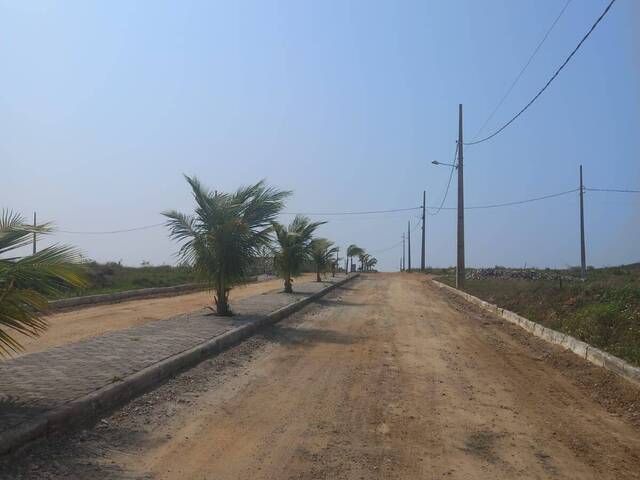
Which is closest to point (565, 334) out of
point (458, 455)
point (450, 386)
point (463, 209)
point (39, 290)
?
point (450, 386)

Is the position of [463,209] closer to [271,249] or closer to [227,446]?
[271,249]

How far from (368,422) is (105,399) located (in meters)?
2.75

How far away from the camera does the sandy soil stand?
427 inches

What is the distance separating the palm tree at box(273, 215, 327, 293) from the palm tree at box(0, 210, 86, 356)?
57.1ft

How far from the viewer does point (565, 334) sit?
11.4m

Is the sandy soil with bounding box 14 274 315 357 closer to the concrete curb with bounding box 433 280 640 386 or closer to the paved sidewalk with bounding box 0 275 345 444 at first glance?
the paved sidewalk with bounding box 0 275 345 444

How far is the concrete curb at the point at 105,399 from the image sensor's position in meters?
4.91

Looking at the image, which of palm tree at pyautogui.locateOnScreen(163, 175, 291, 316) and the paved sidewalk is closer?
the paved sidewalk

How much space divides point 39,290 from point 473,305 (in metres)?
17.1

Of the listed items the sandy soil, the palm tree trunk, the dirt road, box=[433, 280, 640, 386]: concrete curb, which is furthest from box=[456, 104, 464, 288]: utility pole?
the dirt road

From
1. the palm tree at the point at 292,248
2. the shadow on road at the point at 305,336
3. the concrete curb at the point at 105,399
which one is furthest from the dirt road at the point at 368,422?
the palm tree at the point at 292,248

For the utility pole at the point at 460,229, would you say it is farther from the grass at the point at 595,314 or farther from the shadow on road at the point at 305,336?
the shadow on road at the point at 305,336

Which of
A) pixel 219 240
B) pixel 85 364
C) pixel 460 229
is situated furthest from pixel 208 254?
pixel 460 229

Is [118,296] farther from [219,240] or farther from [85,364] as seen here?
[85,364]
